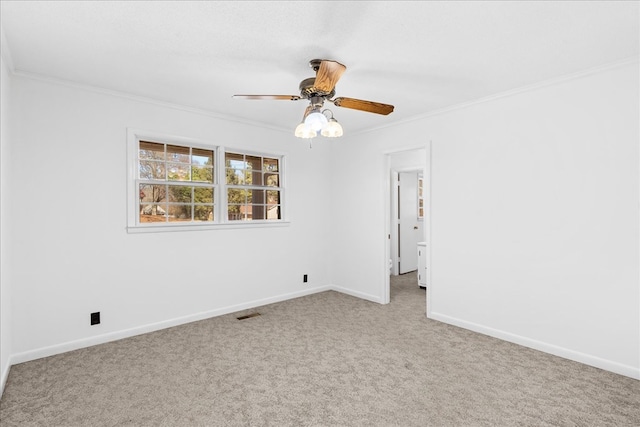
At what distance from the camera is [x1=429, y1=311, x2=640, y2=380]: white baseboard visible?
269 centimetres

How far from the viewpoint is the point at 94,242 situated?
3.29m

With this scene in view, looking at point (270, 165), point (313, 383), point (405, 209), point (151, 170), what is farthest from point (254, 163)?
point (405, 209)

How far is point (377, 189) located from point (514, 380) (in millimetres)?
2780

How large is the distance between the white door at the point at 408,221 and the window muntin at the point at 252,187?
9.26 ft

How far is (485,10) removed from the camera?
202cm

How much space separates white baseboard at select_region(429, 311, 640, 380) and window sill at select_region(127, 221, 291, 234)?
2.47 meters

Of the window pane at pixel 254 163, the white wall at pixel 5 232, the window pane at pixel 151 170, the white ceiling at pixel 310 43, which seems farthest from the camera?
the window pane at pixel 254 163

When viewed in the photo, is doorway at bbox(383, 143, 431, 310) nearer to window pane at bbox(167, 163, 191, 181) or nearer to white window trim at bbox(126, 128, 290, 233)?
white window trim at bbox(126, 128, 290, 233)

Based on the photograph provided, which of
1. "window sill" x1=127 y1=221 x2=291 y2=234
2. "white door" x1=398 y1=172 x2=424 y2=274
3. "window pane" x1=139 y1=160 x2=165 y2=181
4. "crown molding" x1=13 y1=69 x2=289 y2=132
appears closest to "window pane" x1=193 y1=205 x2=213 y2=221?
"window sill" x1=127 y1=221 x2=291 y2=234

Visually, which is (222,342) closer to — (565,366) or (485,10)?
(565,366)

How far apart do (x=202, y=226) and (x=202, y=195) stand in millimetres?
391

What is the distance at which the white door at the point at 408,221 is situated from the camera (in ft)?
21.9

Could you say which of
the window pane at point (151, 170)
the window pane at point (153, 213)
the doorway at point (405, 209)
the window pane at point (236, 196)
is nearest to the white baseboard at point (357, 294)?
the doorway at point (405, 209)

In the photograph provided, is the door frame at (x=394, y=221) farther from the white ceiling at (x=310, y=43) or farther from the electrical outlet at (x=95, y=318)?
the electrical outlet at (x=95, y=318)
